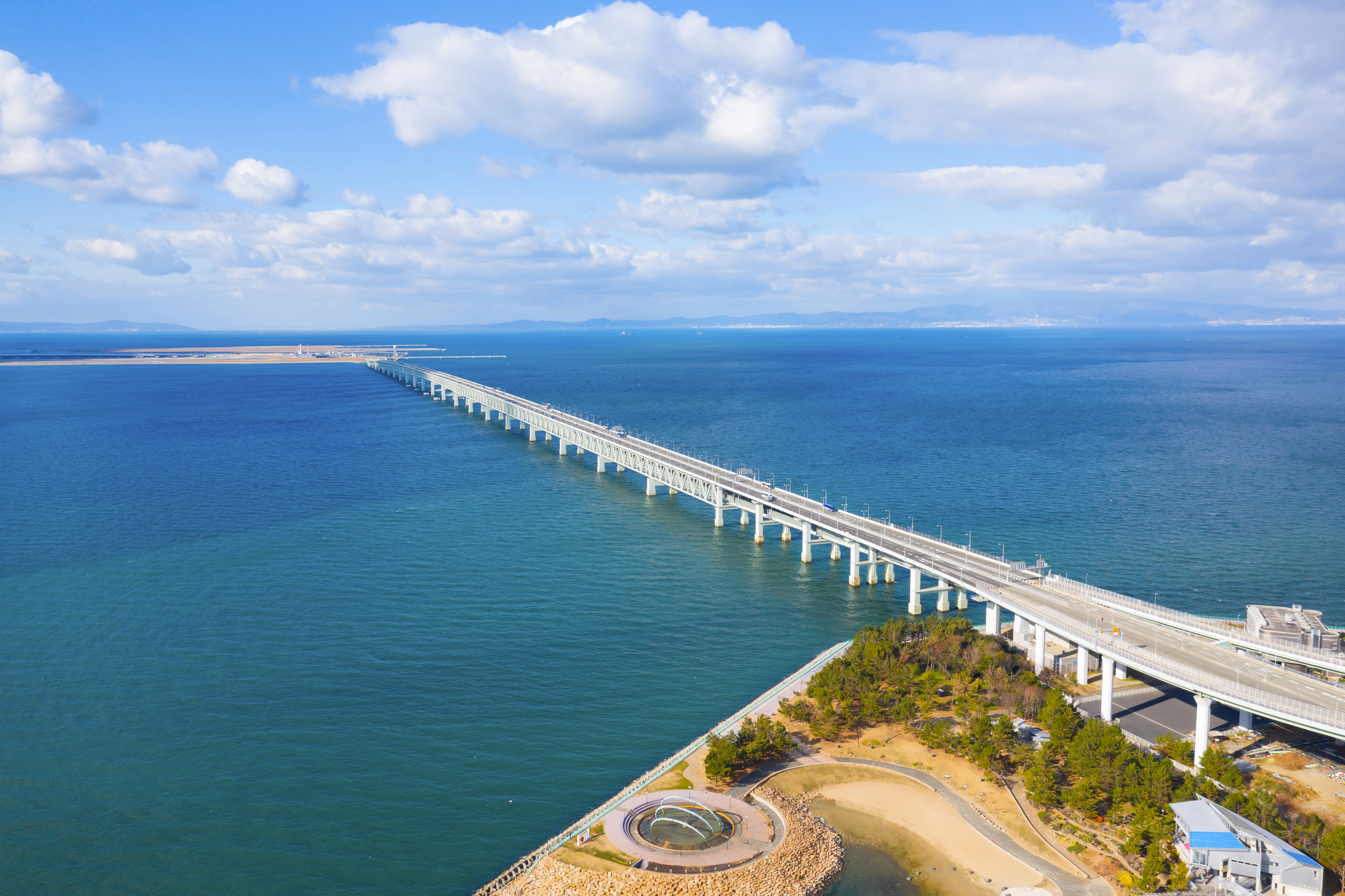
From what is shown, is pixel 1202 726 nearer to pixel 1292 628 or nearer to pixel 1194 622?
pixel 1292 628

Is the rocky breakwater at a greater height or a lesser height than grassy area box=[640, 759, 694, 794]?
lesser

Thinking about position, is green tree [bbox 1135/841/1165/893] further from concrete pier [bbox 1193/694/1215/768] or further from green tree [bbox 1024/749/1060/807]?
concrete pier [bbox 1193/694/1215/768]

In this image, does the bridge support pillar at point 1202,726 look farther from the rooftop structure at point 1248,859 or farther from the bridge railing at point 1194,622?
the bridge railing at point 1194,622

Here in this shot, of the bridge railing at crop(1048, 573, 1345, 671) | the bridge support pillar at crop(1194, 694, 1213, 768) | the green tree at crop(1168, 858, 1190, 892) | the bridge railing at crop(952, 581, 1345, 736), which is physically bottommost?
the green tree at crop(1168, 858, 1190, 892)

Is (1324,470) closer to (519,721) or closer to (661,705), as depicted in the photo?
(661,705)

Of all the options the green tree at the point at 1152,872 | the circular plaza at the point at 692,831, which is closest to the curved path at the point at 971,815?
the green tree at the point at 1152,872

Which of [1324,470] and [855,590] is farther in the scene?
[1324,470]

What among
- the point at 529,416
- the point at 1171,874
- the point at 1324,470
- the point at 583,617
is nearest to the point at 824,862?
the point at 1171,874

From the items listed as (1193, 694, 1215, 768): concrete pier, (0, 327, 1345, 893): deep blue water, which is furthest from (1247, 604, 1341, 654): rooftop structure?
(0, 327, 1345, 893): deep blue water
